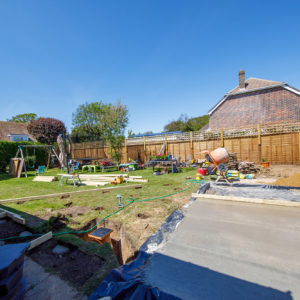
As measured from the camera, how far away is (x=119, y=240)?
2785 millimetres

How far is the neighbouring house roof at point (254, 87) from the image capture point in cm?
1409

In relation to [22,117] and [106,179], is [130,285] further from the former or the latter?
[22,117]

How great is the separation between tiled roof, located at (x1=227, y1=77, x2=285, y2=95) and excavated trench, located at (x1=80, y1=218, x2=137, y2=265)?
18.3m

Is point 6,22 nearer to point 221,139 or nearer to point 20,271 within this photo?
point 20,271

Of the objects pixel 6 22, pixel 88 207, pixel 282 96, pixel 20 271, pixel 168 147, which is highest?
pixel 6 22

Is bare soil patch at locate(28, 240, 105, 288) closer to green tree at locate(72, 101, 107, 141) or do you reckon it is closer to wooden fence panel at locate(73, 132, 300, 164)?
wooden fence panel at locate(73, 132, 300, 164)

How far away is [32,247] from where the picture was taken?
2.30 metres

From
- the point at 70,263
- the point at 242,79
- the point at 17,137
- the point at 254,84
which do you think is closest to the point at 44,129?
the point at 17,137

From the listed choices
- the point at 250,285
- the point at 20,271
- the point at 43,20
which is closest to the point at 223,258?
the point at 250,285

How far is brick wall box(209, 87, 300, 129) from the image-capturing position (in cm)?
1407

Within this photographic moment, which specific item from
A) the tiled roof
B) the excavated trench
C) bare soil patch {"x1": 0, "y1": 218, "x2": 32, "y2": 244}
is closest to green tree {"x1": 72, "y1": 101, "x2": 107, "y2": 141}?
the tiled roof

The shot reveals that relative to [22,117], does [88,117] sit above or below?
below

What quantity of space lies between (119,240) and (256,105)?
18124 millimetres

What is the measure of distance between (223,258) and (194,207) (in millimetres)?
1613
